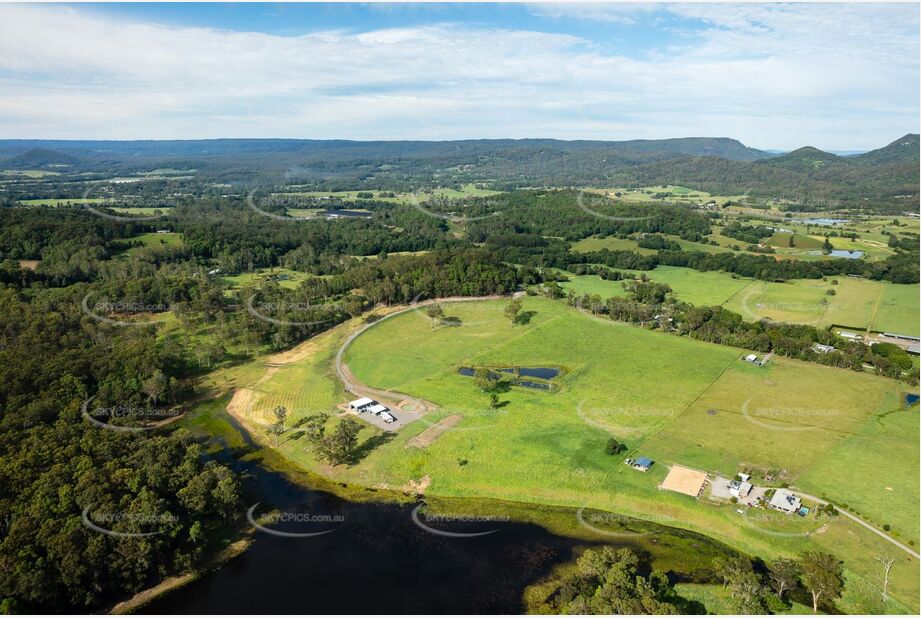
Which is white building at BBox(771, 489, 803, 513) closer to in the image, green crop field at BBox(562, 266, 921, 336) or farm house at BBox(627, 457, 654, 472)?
farm house at BBox(627, 457, 654, 472)

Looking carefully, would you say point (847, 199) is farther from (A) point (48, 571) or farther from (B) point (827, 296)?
(A) point (48, 571)

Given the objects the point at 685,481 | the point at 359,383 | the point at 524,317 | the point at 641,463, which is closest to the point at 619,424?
the point at 641,463

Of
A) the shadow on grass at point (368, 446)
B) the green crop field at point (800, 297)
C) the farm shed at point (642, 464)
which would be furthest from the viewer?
the green crop field at point (800, 297)

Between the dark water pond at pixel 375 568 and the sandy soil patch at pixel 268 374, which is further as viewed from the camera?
the sandy soil patch at pixel 268 374

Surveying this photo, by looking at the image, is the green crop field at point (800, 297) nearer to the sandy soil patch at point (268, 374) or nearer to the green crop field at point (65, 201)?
the sandy soil patch at point (268, 374)

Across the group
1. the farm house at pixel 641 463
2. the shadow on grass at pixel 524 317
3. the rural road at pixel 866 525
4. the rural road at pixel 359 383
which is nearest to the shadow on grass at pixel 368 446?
the rural road at pixel 359 383

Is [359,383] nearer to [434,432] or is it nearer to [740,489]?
[434,432]
